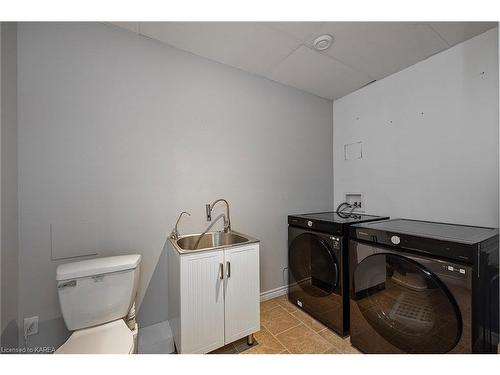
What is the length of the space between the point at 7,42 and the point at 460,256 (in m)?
2.72

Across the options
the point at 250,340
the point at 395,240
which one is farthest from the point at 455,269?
the point at 250,340

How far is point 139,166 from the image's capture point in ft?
5.20

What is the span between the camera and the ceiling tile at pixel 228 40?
1.50 m

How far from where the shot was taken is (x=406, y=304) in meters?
1.23

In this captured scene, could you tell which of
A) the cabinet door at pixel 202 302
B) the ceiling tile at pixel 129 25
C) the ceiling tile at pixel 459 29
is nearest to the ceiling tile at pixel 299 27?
the ceiling tile at pixel 459 29

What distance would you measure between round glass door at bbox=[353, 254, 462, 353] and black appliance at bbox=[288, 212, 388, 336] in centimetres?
18

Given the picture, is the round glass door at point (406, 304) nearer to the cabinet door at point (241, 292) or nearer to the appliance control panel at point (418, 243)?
the appliance control panel at point (418, 243)

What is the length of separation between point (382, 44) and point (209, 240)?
7.09 ft

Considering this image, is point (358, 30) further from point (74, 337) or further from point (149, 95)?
point (74, 337)

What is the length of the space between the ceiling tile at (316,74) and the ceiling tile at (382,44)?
11 cm

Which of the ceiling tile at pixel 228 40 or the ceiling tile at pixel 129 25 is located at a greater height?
the ceiling tile at pixel 129 25

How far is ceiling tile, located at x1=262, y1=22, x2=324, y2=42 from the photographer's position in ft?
4.78

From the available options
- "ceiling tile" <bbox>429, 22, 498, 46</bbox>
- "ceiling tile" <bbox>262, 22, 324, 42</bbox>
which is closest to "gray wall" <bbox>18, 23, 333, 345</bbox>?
"ceiling tile" <bbox>262, 22, 324, 42</bbox>

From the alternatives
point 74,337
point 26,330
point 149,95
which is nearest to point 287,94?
point 149,95
